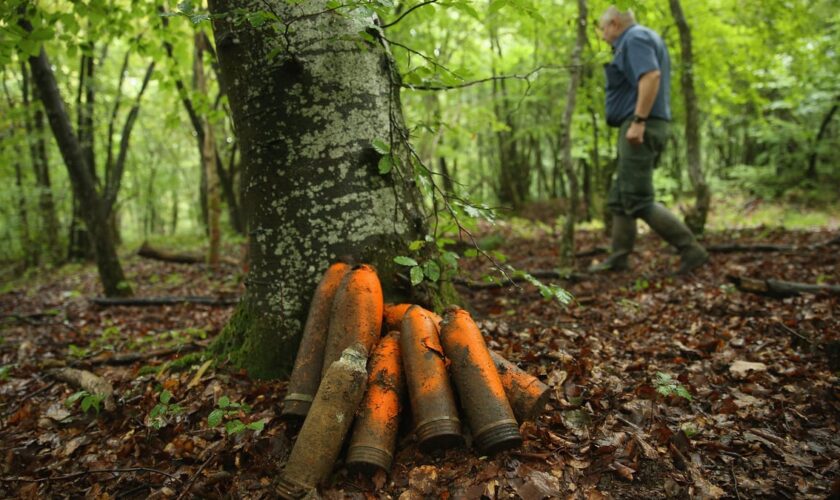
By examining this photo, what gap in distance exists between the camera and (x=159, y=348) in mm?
3408

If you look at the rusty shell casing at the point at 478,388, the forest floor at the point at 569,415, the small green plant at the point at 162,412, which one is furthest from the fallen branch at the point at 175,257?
the rusty shell casing at the point at 478,388

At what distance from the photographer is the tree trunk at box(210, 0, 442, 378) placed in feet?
7.75

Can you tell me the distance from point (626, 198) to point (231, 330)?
13.2ft

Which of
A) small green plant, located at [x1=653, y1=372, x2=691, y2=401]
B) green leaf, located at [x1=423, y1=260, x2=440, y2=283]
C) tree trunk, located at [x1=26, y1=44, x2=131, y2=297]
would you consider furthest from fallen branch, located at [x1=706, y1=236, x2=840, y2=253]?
tree trunk, located at [x1=26, y1=44, x2=131, y2=297]

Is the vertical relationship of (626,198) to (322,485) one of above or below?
above

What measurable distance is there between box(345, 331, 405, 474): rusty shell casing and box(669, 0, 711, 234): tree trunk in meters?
6.08

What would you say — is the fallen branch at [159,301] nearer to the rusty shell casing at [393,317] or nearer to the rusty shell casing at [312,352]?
the rusty shell casing at [312,352]

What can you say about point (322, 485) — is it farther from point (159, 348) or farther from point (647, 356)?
point (159, 348)

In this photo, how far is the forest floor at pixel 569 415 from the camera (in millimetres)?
1673

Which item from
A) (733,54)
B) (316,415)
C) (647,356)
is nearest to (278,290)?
(316,415)

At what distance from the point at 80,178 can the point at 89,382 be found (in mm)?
3835

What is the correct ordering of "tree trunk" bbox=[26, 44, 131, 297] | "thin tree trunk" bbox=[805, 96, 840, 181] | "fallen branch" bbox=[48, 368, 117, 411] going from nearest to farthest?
"fallen branch" bbox=[48, 368, 117, 411] → "tree trunk" bbox=[26, 44, 131, 297] → "thin tree trunk" bbox=[805, 96, 840, 181]

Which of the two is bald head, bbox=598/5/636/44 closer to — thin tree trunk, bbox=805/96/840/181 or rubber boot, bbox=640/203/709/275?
rubber boot, bbox=640/203/709/275

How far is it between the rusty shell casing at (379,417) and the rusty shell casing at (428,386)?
61 millimetres
